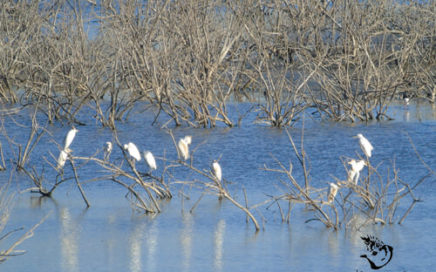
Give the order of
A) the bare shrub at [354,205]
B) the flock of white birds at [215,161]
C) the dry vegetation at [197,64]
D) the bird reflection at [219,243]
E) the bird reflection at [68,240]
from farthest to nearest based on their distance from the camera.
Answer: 1. the dry vegetation at [197,64]
2. the flock of white birds at [215,161]
3. the bare shrub at [354,205]
4. the bird reflection at [68,240]
5. the bird reflection at [219,243]

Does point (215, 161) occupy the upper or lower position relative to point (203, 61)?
lower

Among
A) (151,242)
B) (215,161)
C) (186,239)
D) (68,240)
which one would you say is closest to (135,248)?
(151,242)

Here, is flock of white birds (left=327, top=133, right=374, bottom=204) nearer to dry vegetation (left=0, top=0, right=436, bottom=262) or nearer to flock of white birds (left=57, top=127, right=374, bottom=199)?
flock of white birds (left=57, top=127, right=374, bottom=199)

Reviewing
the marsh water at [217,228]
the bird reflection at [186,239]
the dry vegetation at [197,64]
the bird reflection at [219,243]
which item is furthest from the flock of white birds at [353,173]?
the dry vegetation at [197,64]

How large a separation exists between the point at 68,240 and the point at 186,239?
1.00 meters

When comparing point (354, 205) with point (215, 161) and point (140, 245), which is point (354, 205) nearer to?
point (215, 161)

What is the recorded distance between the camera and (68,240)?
7.88 meters

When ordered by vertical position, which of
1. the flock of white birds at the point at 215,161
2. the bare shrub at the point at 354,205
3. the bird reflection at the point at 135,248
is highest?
the flock of white birds at the point at 215,161

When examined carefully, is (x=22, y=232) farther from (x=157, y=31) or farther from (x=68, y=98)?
(x=157, y=31)

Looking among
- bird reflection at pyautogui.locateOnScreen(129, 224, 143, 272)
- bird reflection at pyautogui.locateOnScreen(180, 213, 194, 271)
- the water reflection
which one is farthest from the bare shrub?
bird reflection at pyautogui.locateOnScreen(129, 224, 143, 272)

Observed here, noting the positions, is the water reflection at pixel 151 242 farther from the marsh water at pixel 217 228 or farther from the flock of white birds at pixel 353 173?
the flock of white birds at pixel 353 173

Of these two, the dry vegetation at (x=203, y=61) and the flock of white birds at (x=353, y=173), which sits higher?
the dry vegetation at (x=203, y=61)

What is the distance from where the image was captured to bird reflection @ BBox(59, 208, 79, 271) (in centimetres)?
719

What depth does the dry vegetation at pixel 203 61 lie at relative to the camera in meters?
13.4
